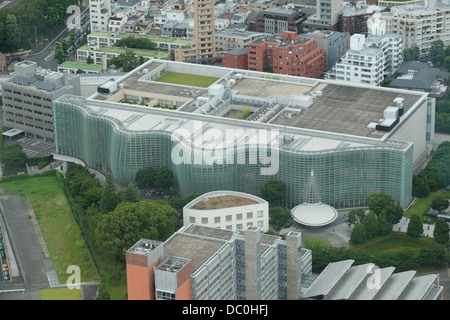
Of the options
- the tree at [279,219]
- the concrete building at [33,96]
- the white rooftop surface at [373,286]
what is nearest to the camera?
the white rooftop surface at [373,286]

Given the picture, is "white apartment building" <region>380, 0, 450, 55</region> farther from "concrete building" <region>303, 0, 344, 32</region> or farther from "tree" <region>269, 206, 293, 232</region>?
"tree" <region>269, 206, 293, 232</region>

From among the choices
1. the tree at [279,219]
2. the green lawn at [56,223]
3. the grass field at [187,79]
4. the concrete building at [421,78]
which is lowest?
the green lawn at [56,223]

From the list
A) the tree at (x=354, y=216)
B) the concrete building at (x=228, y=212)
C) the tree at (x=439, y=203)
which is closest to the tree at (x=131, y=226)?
the concrete building at (x=228, y=212)

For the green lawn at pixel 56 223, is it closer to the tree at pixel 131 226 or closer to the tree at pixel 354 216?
the tree at pixel 131 226

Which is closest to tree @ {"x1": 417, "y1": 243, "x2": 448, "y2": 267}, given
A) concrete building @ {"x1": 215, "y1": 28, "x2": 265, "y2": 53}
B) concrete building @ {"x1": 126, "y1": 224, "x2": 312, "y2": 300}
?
concrete building @ {"x1": 126, "y1": 224, "x2": 312, "y2": 300}

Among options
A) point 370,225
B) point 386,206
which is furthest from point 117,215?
point 386,206

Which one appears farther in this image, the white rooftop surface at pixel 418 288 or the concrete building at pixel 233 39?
the concrete building at pixel 233 39
